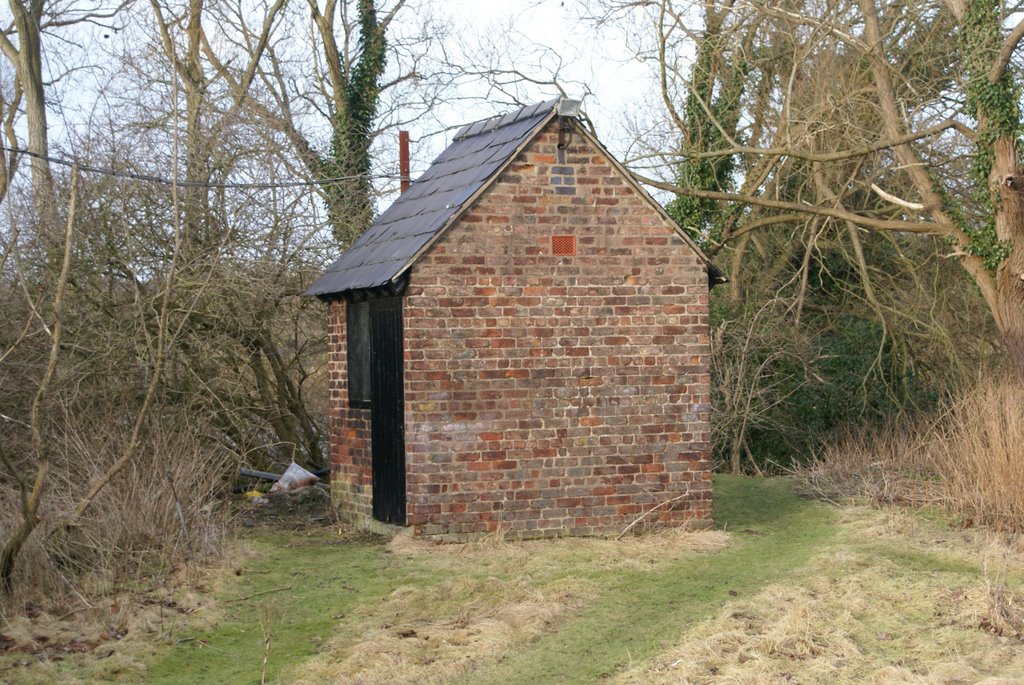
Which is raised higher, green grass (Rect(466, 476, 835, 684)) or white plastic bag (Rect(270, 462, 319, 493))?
white plastic bag (Rect(270, 462, 319, 493))

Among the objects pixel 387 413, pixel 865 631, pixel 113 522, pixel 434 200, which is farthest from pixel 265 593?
pixel 434 200

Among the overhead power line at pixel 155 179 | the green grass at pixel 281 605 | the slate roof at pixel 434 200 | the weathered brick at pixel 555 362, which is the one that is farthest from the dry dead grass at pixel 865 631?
the overhead power line at pixel 155 179

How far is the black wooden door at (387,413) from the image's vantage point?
1159cm

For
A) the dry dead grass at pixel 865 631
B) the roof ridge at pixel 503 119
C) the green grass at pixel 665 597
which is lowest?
the green grass at pixel 665 597

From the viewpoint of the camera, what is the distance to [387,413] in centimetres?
1191

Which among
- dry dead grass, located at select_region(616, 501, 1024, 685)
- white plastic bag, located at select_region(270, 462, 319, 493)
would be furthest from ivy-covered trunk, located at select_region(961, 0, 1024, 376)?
white plastic bag, located at select_region(270, 462, 319, 493)

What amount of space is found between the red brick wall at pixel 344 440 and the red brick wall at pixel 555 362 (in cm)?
131

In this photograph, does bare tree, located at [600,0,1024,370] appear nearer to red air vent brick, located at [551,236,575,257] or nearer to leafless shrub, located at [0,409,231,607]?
red air vent brick, located at [551,236,575,257]

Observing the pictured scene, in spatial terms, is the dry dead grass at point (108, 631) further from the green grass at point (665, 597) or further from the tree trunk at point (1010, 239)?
the tree trunk at point (1010, 239)

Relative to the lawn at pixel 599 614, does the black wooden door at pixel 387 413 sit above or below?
above

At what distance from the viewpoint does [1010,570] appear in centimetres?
996

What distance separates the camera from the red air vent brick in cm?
1177

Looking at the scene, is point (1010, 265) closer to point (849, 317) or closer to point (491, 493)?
point (849, 317)

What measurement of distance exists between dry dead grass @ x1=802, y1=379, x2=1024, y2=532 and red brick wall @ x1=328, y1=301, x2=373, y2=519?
19.7ft
